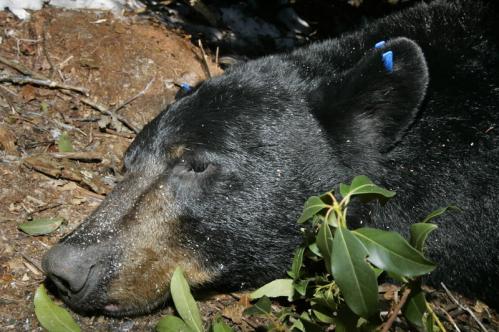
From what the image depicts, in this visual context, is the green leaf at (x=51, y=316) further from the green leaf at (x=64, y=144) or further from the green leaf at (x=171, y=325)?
the green leaf at (x=64, y=144)

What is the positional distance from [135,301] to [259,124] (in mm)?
1238

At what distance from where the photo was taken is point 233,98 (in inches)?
146

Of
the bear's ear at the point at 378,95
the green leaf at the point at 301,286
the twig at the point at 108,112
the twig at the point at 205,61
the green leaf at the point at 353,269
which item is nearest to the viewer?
the green leaf at the point at 353,269

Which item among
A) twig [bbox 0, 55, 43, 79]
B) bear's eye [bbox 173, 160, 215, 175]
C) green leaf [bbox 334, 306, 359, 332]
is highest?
bear's eye [bbox 173, 160, 215, 175]

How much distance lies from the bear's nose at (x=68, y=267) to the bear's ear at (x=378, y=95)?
162 centimetres

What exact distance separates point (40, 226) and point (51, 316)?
0.81 meters

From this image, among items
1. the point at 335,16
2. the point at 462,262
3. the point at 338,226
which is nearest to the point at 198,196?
the point at 338,226

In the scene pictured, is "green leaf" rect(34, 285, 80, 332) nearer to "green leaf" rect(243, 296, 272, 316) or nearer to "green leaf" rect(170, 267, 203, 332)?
"green leaf" rect(170, 267, 203, 332)

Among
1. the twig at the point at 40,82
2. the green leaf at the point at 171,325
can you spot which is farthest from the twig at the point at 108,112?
the green leaf at the point at 171,325

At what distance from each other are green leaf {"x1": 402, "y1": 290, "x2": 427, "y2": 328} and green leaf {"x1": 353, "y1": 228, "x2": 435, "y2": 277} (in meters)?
0.34

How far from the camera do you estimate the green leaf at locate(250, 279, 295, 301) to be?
361 centimetres

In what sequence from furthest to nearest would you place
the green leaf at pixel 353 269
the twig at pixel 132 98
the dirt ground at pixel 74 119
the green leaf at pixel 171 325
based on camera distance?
1. the twig at pixel 132 98
2. the dirt ground at pixel 74 119
3. the green leaf at pixel 171 325
4. the green leaf at pixel 353 269

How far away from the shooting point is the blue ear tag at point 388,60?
11.1 feet

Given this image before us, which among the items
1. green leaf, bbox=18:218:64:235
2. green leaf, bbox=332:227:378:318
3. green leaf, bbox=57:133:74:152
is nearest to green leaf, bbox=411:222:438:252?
green leaf, bbox=332:227:378:318
